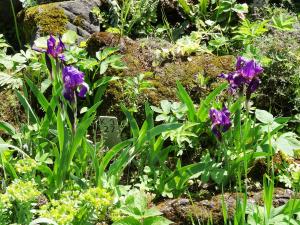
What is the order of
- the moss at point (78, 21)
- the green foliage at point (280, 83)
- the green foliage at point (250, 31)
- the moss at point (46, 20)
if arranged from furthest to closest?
the moss at point (78, 21) → the moss at point (46, 20) → the green foliage at point (250, 31) → the green foliage at point (280, 83)

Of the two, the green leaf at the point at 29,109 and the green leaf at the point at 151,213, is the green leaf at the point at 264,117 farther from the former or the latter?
the green leaf at the point at 29,109

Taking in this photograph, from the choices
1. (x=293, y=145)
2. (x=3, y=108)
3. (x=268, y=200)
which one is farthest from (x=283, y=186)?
(x=3, y=108)

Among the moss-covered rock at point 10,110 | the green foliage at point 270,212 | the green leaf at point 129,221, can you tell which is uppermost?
the moss-covered rock at point 10,110

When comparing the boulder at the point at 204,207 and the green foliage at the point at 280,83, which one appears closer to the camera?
the boulder at the point at 204,207

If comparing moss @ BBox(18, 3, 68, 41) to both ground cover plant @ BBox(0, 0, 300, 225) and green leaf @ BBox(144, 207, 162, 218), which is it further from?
green leaf @ BBox(144, 207, 162, 218)

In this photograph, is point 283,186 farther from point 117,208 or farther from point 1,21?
point 1,21

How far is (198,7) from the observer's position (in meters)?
5.02

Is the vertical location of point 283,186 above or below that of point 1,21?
below

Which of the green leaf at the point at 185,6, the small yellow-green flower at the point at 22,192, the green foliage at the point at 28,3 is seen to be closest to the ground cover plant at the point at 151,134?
the small yellow-green flower at the point at 22,192

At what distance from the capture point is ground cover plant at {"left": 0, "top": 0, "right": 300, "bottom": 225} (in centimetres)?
287

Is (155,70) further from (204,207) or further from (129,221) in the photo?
(129,221)

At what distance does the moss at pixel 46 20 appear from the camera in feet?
15.0

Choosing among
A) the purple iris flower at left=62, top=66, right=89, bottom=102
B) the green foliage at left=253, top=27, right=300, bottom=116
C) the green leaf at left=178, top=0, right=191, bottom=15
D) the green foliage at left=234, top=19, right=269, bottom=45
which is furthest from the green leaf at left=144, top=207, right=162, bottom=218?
the green leaf at left=178, top=0, right=191, bottom=15

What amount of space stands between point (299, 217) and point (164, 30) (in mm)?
2522
